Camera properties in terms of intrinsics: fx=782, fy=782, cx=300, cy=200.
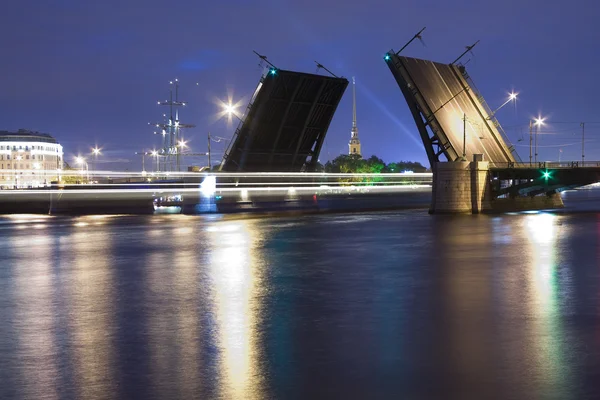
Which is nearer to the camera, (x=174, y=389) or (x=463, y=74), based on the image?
(x=174, y=389)

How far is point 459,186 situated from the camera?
48.2 m

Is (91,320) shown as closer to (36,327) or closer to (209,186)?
(36,327)

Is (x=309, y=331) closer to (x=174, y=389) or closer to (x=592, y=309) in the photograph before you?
(x=174, y=389)

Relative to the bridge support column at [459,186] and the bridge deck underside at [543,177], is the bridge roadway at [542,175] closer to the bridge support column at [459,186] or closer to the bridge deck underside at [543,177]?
the bridge deck underside at [543,177]

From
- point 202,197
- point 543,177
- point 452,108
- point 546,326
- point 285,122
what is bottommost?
point 546,326

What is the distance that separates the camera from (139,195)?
2143 inches

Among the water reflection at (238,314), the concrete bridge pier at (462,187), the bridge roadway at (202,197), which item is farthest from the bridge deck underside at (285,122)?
the water reflection at (238,314)

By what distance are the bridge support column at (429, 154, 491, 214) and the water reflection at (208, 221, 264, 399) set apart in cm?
2532

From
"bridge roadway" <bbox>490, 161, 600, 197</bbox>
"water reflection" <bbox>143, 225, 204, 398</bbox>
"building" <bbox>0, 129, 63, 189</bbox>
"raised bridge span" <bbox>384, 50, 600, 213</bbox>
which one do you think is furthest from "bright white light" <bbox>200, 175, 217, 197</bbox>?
"building" <bbox>0, 129, 63, 189</bbox>

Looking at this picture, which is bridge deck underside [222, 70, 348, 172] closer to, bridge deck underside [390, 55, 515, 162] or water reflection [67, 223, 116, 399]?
bridge deck underside [390, 55, 515, 162]

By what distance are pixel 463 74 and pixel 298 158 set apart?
1281 centimetres

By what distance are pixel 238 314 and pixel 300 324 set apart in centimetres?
123

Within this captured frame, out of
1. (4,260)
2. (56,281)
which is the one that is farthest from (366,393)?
(4,260)

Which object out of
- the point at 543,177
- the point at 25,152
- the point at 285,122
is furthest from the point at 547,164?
the point at 25,152
